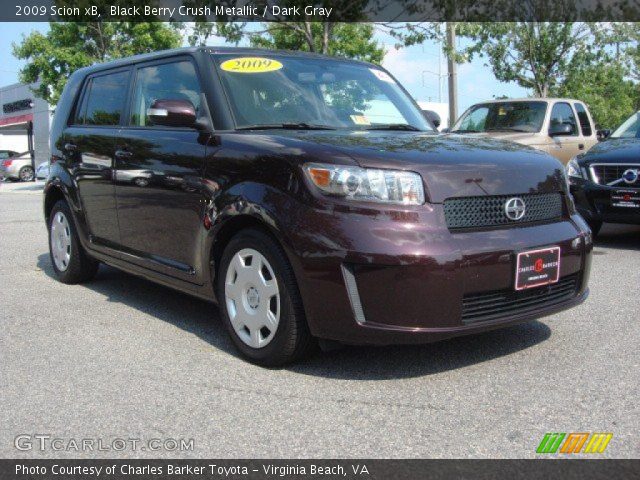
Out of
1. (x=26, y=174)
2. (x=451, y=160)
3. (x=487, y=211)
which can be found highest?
(x=451, y=160)

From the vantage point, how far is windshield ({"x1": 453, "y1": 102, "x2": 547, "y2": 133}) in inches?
464

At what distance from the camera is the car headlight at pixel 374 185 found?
3408mm

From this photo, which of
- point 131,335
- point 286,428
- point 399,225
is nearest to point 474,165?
point 399,225

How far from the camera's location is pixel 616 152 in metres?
7.79

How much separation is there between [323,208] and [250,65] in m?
1.52

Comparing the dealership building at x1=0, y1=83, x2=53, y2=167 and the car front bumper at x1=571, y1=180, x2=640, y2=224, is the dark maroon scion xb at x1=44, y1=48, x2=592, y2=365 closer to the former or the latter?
the car front bumper at x1=571, y1=180, x2=640, y2=224

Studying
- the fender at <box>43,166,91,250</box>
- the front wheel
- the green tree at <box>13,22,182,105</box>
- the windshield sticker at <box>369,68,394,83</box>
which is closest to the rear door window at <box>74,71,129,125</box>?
the fender at <box>43,166,91,250</box>

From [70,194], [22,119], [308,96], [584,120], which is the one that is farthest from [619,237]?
[22,119]

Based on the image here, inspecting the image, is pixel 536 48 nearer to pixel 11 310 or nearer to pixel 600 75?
pixel 600 75

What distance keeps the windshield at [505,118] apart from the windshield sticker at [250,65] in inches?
295

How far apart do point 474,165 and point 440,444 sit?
4.70 ft

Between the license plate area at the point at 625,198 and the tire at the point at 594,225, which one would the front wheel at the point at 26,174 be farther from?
the license plate area at the point at 625,198

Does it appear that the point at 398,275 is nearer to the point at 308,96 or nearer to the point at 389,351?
the point at 389,351

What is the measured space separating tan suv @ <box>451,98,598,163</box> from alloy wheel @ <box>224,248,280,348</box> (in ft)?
26.3
